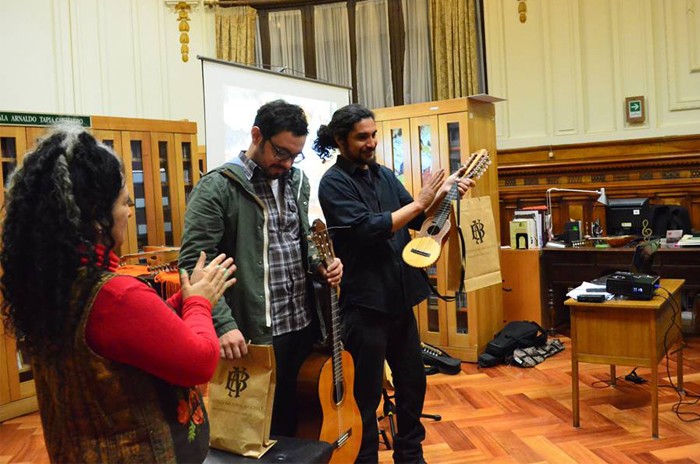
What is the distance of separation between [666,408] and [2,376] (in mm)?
3935

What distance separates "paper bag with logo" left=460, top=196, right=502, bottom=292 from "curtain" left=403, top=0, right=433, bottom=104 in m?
4.15

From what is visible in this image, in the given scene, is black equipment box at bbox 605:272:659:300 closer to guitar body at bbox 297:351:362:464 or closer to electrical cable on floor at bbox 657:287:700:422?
electrical cable on floor at bbox 657:287:700:422

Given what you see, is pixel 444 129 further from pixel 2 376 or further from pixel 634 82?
pixel 2 376

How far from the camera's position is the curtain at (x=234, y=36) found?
24.0 feet

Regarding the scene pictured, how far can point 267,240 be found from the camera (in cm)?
221

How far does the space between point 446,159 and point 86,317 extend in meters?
4.03

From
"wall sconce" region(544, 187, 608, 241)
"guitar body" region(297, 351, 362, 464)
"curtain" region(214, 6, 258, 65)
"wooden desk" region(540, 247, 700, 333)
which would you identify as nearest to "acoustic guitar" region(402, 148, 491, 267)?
"guitar body" region(297, 351, 362, 464)

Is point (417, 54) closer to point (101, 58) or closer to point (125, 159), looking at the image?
point (101, 58)

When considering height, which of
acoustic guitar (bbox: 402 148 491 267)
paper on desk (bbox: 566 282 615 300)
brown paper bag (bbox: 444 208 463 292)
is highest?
acoustic guitar (bbox: 402 148 491 267)

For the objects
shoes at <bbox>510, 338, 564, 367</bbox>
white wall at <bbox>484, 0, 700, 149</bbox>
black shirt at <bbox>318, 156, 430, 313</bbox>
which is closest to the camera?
black shirt at <bbox>318, 156, 430, 313</bbox>

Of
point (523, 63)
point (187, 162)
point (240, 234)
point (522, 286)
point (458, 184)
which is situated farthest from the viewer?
point (523, 63)

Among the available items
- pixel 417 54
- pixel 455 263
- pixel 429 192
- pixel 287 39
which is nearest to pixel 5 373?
pixel 455 263

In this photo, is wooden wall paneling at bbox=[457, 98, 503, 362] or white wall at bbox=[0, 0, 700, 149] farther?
white wall at bbox=[0, 0, 700, 149]

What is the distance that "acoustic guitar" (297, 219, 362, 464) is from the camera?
2.31m
